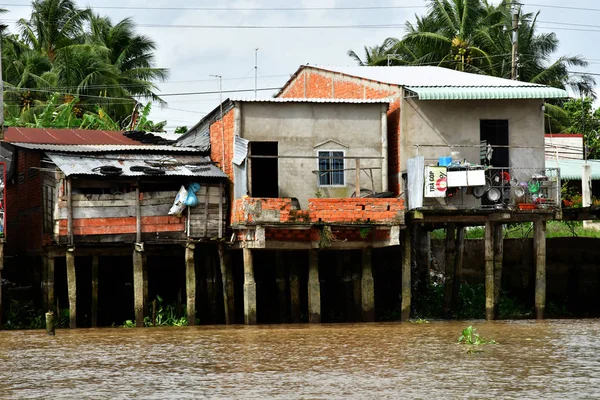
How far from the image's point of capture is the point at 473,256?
33219mm

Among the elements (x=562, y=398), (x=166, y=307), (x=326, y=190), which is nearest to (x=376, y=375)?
(x=562, y=398)

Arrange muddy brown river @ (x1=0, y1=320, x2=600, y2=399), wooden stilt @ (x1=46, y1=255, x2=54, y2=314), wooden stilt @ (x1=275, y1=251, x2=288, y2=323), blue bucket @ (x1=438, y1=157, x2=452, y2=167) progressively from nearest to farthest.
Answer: muddy brown river @ (x1=0, y1=320, x2=600, y2=399) → blue bucket @ (x1=438, y1=157, x2=452, y2=167) → wooden stilt @ (x1=46, y1=255, x2=54, y2=314) → wooden stilt @ (x1=275, y1=251, x2=288, y2=323)

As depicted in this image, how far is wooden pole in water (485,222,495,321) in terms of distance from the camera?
88.7 feet

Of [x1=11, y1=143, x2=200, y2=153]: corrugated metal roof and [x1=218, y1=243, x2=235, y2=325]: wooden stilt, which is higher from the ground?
[x1=11, y1=143, x2=200, y2=153]: corrugated metal roof

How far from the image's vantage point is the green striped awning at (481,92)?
86.2 feet

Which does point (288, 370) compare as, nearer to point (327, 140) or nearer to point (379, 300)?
point (327, 140)

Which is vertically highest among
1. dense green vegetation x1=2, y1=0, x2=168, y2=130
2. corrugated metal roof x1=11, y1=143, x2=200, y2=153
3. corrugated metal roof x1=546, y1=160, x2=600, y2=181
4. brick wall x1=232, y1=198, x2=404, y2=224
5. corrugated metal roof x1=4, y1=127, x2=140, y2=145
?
dense green vegetation x1=2, y1=0, x2=168, y2=130

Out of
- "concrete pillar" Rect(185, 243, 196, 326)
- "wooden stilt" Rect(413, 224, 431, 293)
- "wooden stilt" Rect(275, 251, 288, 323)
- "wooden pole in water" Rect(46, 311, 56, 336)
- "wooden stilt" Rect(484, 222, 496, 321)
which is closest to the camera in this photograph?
"wooden pole in water" Rect(46, 311, 56, 336)

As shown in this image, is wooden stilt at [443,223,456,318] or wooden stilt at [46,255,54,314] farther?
wooden stilt at [443,223,456,318]

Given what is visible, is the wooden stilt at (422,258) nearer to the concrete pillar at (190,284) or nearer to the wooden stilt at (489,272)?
the wooden stilt at (489,272)

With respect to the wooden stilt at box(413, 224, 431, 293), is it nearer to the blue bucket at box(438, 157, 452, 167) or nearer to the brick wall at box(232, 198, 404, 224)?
the blue bucket at box(438, 157, 452, 167)

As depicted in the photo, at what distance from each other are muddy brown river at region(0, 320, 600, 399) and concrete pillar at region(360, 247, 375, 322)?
190 centimetres

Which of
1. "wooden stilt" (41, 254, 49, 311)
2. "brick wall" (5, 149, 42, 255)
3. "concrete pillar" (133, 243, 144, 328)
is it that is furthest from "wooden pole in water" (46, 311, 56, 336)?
"brick wall" (5, 149, 42, 255)

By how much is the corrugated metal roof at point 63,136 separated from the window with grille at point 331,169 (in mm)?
7747
